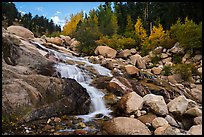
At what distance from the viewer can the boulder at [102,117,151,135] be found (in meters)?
6.52

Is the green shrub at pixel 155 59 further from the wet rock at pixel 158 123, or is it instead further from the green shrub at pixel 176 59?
the wet rock at pixel 158 123

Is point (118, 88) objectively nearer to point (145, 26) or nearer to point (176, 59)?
point (176, 59)

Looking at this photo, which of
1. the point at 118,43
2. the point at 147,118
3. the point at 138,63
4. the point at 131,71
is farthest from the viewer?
the point at 118,43

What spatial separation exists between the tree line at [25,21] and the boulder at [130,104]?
3582 centimetres

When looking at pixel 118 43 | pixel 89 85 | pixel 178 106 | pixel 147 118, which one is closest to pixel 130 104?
pixel 147 118

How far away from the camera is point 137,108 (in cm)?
839

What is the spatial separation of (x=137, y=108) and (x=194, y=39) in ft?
40.7

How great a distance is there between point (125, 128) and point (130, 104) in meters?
1.90

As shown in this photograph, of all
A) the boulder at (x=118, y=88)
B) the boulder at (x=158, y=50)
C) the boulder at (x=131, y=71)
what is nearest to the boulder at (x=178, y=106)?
the boulder at (x=118, y=88)

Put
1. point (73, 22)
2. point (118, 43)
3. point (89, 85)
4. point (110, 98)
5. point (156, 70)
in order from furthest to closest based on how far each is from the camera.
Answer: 1. point (73, 22)
2. point (118, 43)
3. point (156, 70)
4. point (89, 85)
5. point (110, 98)

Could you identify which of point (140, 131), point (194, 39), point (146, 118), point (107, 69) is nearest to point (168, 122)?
point (146, 118)

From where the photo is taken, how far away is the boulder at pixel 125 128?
6523 mm

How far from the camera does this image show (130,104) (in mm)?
8414

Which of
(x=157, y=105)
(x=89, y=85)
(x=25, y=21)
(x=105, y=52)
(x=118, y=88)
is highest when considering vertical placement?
(x=25, y=21)
